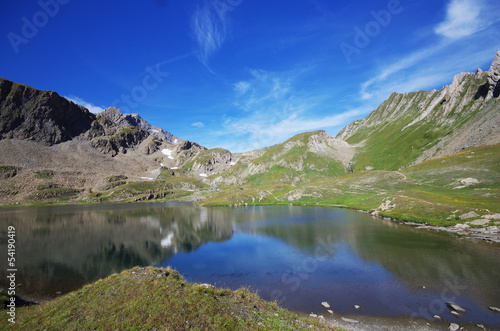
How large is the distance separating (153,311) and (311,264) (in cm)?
3143

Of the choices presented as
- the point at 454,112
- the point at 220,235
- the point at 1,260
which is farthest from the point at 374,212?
the point at 454,112

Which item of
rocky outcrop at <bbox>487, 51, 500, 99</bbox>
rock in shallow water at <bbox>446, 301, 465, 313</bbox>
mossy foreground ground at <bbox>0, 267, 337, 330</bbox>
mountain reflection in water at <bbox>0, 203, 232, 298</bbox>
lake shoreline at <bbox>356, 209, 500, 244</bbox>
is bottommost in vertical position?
mountain reflection in water at <bbox>0, 203, 232, 298</bbox>

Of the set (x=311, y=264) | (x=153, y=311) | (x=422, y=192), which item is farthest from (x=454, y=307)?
(x=422, y=192)

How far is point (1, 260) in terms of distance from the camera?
50.5m

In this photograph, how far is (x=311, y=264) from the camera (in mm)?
42094

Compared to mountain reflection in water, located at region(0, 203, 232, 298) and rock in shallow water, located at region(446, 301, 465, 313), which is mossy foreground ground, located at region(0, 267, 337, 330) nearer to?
rock in shallow water, located at region(446, 301, 465, 313)

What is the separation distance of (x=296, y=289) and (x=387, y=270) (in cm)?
1717

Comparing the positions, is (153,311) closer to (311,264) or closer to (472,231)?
(311,264)

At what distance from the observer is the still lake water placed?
93.8 ft

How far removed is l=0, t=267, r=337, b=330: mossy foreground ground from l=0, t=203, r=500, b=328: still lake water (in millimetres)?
9663

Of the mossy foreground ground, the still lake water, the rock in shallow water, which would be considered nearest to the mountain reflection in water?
the still lake water

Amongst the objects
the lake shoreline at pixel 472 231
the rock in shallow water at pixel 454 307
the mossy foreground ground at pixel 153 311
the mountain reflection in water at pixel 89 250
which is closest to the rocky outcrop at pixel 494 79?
the lake shoreline at pixel 472 231

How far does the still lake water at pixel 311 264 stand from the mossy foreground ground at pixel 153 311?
966cm

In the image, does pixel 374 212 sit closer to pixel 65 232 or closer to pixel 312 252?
pixel 312 252
